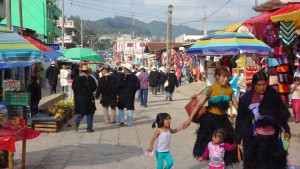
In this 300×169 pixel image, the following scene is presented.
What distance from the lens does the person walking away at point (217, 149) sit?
20.6 ft

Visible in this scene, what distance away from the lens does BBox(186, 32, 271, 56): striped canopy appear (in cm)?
1048

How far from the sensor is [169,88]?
23.4 metres

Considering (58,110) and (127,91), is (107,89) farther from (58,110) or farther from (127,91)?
(58,110)

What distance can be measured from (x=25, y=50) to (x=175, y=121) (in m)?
8.84

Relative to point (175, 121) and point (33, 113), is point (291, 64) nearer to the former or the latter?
point (175, 121)

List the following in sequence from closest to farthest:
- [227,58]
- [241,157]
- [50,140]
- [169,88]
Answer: [241,157], [50,140], [227,58], [169,88]

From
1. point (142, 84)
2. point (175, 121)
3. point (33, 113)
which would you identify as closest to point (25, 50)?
point (33, 113)

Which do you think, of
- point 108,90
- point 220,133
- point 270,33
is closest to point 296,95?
point 270,33

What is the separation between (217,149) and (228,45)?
4636mm

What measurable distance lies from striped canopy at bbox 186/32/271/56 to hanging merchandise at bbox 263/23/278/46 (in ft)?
4.12

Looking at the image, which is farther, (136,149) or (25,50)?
(136,149)

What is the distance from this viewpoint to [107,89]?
14.1 metres

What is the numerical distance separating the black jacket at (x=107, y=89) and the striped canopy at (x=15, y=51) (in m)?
6.95

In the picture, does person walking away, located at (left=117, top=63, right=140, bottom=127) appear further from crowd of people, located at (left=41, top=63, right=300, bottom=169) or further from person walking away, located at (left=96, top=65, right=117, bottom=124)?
crowd of people, located at (left=41, top=63, right=300, bottom=169)
